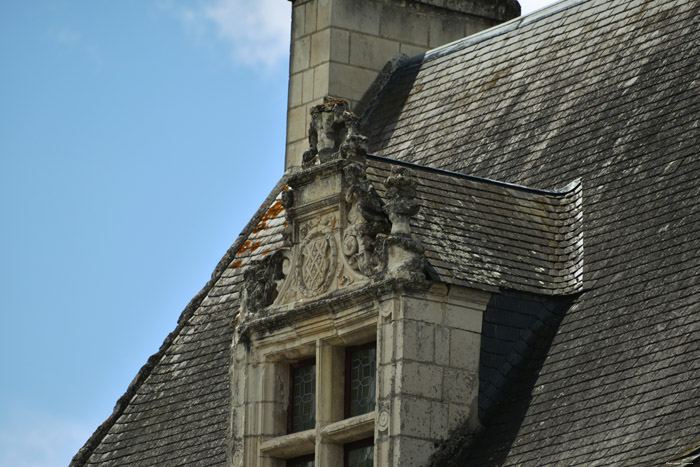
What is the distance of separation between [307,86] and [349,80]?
521 mm

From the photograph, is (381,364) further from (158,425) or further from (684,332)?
(158,425)

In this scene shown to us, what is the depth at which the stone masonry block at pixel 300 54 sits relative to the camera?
18.1 m

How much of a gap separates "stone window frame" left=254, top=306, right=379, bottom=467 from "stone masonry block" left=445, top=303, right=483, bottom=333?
486mm

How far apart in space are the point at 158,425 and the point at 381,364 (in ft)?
12.0

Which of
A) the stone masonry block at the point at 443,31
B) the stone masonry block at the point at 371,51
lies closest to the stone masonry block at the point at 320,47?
the stone masonry block at the point at 371,51

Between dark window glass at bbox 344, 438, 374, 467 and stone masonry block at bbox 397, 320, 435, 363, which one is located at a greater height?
stone masonry block at bbox 397, 320, 435, 363

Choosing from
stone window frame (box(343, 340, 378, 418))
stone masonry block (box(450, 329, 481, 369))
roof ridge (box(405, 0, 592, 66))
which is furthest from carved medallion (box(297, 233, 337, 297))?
Result: roof ridge (box(405, 0, 592, 66))

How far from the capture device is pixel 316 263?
1239 centimetres

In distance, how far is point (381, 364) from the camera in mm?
11594

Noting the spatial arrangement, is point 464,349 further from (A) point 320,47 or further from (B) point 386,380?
(A) point 320,47

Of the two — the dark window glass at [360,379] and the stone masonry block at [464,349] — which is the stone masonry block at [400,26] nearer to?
the dark window glass at [360,379]

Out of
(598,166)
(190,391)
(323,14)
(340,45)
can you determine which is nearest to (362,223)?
(598,166)

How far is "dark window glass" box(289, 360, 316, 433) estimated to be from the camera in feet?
41.1

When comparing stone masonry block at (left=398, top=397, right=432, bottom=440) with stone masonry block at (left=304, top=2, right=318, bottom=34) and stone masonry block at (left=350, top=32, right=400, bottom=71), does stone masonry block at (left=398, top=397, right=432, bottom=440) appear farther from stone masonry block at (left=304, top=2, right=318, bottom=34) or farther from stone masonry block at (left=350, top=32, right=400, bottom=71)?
stone masonry block at (left=304, top=2, right=318, bottom=34)
